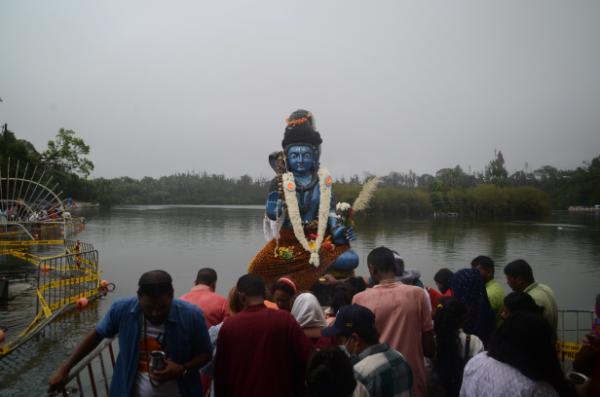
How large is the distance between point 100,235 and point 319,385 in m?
31.1

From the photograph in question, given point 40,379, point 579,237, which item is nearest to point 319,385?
point 40,379

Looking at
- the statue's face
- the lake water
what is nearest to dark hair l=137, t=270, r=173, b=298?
the statue's face

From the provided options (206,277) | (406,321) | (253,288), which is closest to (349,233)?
(206,277)

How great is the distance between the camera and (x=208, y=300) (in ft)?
12.6

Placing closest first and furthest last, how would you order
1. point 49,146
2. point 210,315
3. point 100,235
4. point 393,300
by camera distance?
point 393,300 → point 210,315 → point 100,235 → point 49,146

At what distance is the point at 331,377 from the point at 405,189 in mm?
69833

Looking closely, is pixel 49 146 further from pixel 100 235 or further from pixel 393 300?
pixel 393 300

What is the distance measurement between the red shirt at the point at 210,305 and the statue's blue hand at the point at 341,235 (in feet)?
11.3

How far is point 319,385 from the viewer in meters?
1.98

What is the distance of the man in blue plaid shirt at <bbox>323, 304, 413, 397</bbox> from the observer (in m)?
2.26

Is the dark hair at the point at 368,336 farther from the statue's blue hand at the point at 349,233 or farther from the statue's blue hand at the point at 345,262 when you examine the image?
the statue's blue hand at the point at 349,233

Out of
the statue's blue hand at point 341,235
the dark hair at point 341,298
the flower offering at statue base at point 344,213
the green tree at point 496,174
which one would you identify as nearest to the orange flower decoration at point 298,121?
the flower offering at statue base at point 344,213

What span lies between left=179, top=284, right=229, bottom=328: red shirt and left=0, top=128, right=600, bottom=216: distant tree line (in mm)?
4398

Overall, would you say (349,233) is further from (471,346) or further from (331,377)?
(331,377)
